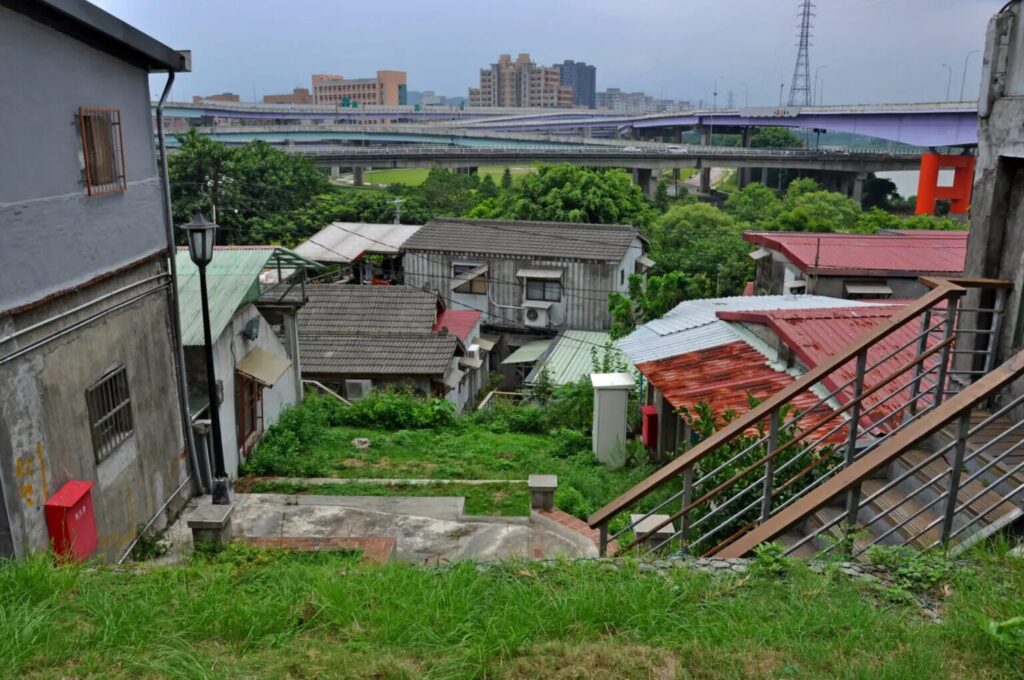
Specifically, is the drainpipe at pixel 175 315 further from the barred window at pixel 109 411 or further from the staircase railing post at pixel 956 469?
the staircase railing post at pixel 956 469

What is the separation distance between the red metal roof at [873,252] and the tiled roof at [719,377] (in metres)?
8.34

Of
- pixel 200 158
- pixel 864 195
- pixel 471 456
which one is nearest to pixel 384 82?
pixel 864 195

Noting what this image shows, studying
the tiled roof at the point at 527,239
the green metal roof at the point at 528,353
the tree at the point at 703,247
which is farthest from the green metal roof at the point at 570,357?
the tree at the point at 703,247

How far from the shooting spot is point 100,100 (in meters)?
8.55

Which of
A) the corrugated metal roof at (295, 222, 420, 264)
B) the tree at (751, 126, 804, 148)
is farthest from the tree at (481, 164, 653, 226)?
the tree at (751, 126, 804, 148)

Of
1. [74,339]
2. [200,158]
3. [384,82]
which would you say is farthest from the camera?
[384,82]

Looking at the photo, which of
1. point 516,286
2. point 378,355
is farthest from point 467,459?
point 516,286

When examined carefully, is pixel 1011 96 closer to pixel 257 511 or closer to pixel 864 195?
pixel 257 511

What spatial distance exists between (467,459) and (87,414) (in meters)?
7.41

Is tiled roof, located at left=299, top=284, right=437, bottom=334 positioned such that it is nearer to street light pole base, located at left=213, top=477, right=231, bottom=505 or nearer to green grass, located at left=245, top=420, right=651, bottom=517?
green grass, located at left=245, top=420, right=651, bottom=517

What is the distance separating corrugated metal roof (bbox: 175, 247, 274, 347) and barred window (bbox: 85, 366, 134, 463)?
2330 millimetres

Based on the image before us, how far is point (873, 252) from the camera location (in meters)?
20.7

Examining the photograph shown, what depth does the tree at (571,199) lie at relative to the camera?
38438 millimetres

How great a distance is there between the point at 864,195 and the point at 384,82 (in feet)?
424
